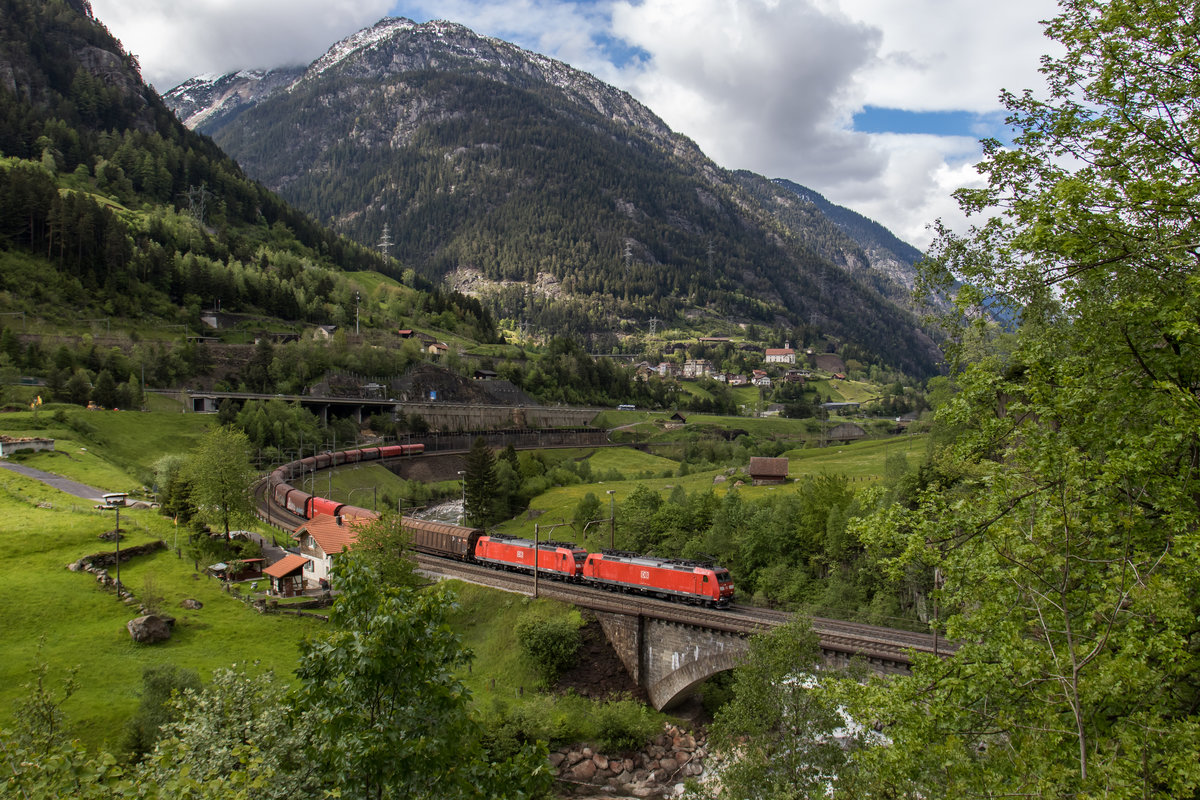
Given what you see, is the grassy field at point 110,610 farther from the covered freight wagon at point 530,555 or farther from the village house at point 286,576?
the covered freight wagon at point 530,555

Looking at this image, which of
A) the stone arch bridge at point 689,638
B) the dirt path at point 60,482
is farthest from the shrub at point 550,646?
the dirt path at point 60,482

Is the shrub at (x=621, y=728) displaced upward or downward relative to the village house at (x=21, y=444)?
downward

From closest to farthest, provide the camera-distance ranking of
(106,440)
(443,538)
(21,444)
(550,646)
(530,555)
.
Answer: (550,646) < (530,555) < (443,538) < (21,444) < (106,440)

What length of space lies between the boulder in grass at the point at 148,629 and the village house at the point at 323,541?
15.8 meters

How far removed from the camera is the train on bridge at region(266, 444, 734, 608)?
144 ft

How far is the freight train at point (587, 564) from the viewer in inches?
1727

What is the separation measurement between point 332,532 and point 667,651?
30118 millimetres

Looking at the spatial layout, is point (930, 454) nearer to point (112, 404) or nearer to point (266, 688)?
point (266, 688)

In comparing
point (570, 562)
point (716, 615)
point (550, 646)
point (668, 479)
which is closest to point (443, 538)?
point (570, 562)

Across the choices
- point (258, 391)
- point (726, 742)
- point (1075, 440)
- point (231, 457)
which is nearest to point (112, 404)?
point (258, 391)

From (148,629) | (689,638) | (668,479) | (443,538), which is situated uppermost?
(148,629)

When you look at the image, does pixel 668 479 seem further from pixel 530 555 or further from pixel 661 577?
pixel 661 577

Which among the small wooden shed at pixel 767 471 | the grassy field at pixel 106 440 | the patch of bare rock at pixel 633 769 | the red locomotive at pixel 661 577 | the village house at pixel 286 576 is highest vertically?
the grassy field at pixel 106 440

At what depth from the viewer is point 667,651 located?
40625mm
